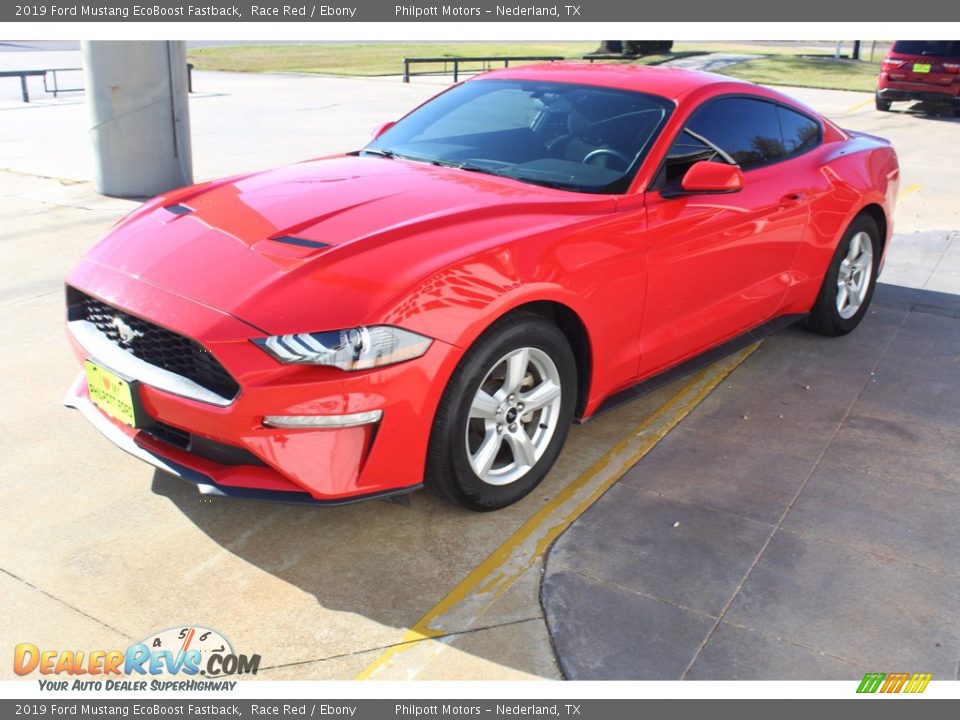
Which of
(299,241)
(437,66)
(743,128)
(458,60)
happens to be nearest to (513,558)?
(299,241)

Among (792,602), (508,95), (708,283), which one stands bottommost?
(792,602)

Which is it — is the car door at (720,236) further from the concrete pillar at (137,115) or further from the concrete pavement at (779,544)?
the concrete pillar at (137,115)

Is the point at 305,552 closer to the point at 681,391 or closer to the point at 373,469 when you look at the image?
the point at 373,469

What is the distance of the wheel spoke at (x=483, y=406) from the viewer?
142 inches

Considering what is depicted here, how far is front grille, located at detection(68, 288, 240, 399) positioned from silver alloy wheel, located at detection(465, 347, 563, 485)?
929mm

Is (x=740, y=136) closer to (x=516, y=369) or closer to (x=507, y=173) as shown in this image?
(x=507, y=173)

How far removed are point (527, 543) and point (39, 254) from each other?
5234 mm

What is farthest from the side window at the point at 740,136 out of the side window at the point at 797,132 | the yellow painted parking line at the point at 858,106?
the yellow painted parking line at the point at 858,106

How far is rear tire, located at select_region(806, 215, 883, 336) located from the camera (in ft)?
19.0

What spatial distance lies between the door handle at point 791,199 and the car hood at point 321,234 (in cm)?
144

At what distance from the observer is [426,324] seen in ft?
10.8

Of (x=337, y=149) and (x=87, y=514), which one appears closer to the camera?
(x=87, y=514)

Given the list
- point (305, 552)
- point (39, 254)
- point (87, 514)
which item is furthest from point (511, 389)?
point (39, 254)

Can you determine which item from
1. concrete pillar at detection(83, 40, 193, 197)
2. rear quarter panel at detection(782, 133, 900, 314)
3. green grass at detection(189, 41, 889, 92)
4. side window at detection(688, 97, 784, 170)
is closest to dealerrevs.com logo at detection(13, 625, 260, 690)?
side window at detection(688, 97, 784, 170)
